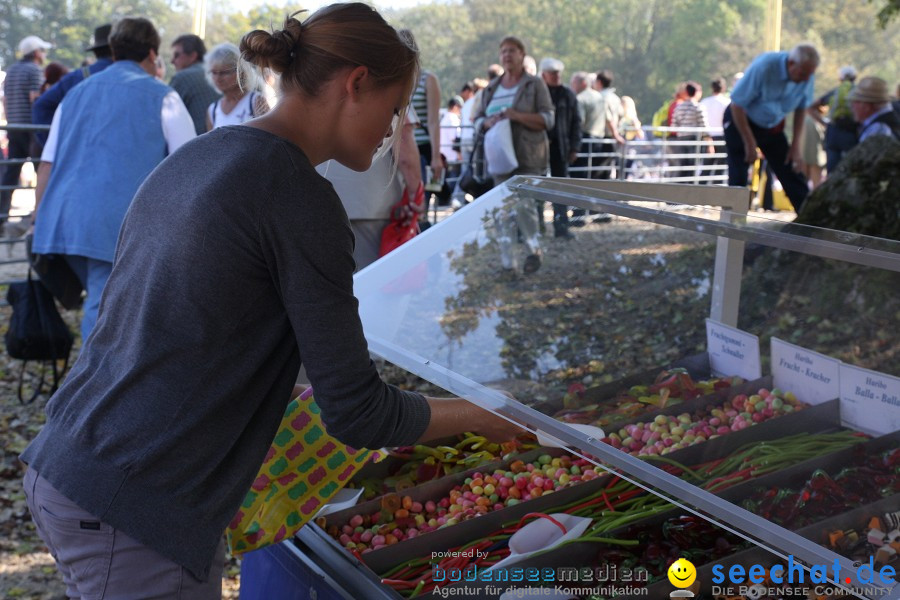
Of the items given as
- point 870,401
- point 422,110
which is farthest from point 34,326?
point 870,401

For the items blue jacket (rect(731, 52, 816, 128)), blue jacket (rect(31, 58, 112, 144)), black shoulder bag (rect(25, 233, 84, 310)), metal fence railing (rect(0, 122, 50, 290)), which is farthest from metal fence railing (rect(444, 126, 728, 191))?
black shoulder bag (rect(25, 233, 84, 310))

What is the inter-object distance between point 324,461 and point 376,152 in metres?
0.67

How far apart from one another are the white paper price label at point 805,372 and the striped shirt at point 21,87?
823 centimetres

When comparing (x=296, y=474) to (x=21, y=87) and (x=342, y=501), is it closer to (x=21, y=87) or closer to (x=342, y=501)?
(x=342, y=501)

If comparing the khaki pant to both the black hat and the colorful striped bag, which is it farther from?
the black hat

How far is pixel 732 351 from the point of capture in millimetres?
2412

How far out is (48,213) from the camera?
11.7 feet

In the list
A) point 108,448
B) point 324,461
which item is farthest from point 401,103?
point 324,461

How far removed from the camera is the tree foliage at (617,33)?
22891mm

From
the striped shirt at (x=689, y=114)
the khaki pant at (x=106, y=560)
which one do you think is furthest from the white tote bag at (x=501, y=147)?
the striped shirt at (x=689, y=114)

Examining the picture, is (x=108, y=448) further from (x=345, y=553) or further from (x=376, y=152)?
(x=345, y=553)

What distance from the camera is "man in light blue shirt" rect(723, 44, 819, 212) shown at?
6.69 meters

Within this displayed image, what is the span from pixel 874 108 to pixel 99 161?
651cm

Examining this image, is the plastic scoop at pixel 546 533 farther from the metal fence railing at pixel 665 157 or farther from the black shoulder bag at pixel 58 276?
the metal fence railing at pixel 665 157
